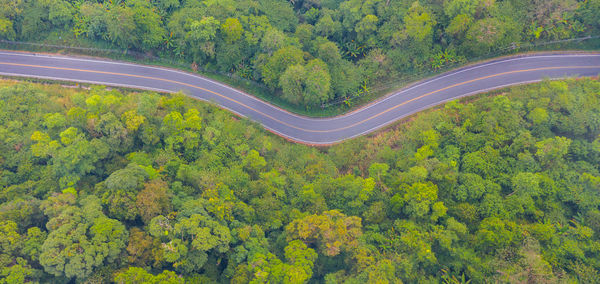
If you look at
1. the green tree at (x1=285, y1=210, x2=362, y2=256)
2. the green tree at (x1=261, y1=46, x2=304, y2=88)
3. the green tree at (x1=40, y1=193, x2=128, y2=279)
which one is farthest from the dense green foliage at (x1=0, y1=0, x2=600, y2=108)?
the green tree at (x1=40, y1=193, x2=128, y2=279)

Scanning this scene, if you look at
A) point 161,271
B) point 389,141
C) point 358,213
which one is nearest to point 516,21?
point 389,141

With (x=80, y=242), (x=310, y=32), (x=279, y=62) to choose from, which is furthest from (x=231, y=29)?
(x=80, y=242)

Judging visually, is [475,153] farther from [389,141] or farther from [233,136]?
[233,136]

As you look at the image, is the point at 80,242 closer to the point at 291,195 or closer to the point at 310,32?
the point at 291,195

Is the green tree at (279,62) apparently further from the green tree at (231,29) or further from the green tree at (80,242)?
the green tree at (80,242)

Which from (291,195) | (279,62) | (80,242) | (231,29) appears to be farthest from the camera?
(231,29)

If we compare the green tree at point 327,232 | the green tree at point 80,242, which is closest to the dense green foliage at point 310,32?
the green tree at point 327,232
